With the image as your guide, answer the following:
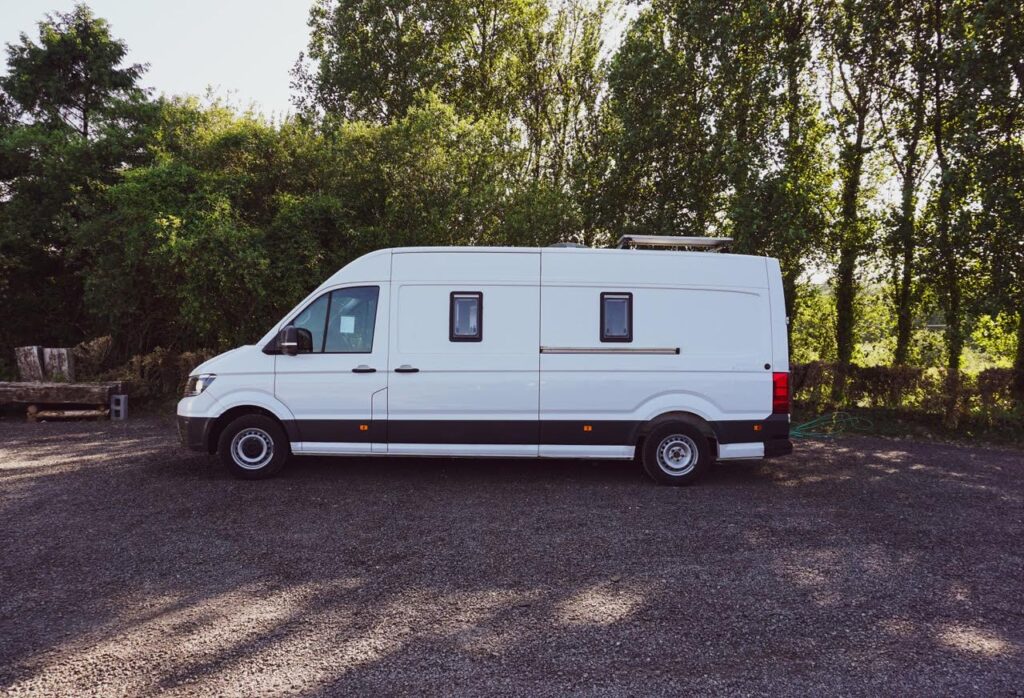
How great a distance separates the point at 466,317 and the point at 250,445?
271 cm

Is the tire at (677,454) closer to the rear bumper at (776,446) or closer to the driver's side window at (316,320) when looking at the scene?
the rear bumper at (776,446)

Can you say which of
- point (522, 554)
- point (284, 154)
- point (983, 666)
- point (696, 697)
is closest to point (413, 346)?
point (522, 554)

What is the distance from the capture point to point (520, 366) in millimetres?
7305

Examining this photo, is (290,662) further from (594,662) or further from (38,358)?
(38,358)

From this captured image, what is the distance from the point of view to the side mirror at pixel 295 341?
7258 mm

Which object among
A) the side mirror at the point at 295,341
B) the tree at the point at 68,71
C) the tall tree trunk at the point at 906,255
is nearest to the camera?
the side mirror at the point at 295,341

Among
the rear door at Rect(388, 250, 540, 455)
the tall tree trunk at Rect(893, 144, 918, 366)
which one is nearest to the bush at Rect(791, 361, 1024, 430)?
the tall tree trunk at Rect(893, 144, 918, 366)

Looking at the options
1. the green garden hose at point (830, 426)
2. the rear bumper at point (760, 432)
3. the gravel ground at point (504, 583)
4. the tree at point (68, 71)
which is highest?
the tree at point (68, 71)

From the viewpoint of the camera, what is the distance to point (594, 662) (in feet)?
11.8

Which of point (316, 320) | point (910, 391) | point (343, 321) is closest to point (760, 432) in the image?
point (343, 321)

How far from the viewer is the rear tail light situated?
7.29 m

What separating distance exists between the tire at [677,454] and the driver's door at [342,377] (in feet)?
9.24

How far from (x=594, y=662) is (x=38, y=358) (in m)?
12.8

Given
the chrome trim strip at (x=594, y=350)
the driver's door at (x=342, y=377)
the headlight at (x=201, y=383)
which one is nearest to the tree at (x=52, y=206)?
the headlight at (x=201, y=383)
